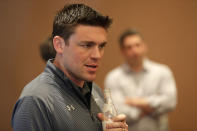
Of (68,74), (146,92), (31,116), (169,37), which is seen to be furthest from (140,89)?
(31,116)

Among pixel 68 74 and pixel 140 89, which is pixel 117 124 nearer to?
pixel 68 74

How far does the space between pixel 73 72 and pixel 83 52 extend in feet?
0.31

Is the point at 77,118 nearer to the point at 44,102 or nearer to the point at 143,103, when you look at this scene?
the point at 44,102

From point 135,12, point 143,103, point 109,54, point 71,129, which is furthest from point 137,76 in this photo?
point 71,129

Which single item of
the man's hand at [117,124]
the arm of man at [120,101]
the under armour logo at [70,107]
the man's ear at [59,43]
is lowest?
the arm of man at [120,101]

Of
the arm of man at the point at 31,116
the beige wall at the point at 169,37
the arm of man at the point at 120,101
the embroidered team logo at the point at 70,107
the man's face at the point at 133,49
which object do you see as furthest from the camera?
the beige wall at the point at 169,37

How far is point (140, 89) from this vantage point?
264cm

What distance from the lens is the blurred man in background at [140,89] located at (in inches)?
98.6

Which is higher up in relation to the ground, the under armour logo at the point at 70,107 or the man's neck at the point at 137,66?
the under armour logo at the point at 70,107

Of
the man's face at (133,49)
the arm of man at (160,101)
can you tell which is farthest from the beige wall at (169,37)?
the arm of man at (160,101)

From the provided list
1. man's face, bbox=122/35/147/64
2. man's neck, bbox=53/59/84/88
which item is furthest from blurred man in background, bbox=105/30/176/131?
man's neck, bbox=53/59/84/88

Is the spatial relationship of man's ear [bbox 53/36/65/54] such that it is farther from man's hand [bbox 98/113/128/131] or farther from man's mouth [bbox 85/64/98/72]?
man's hand [bbox 98/113/128/131]

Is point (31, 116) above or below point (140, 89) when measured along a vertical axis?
above

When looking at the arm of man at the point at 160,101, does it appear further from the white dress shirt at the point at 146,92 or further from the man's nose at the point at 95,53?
the man's nose at the point at 95,53
